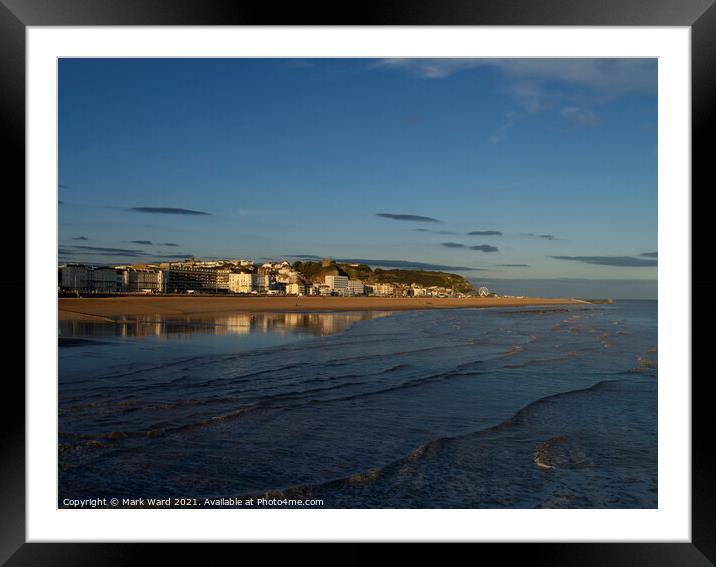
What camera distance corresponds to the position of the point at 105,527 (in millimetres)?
1961

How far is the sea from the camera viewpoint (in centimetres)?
265

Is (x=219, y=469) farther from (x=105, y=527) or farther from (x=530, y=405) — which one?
(x=530, y=405)

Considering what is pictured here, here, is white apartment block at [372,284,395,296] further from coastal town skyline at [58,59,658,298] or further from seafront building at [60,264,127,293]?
seafront building at [60,264,127,293]

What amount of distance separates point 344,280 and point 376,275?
6.62 feet

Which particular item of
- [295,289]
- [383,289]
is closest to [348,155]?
[295,289]

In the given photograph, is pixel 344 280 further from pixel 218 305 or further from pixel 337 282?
pixel 218 305

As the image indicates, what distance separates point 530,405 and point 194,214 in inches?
448

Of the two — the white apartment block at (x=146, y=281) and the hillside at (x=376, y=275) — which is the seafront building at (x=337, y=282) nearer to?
the hillside at (x=376, y=275)

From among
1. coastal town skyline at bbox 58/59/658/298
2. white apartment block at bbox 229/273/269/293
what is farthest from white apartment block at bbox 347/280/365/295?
white apartment block at bbox 229/273/269/293

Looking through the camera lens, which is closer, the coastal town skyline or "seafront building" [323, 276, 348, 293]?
the coastal town skyline

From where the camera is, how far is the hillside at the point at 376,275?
1983 cm

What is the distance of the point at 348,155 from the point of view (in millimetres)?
14289

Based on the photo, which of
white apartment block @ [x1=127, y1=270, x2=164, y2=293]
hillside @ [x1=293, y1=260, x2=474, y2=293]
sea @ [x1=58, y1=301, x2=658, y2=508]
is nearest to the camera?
sea @ [x1=58, y1=301, x2=658, y2=508]

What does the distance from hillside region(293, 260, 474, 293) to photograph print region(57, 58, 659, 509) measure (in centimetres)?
12
